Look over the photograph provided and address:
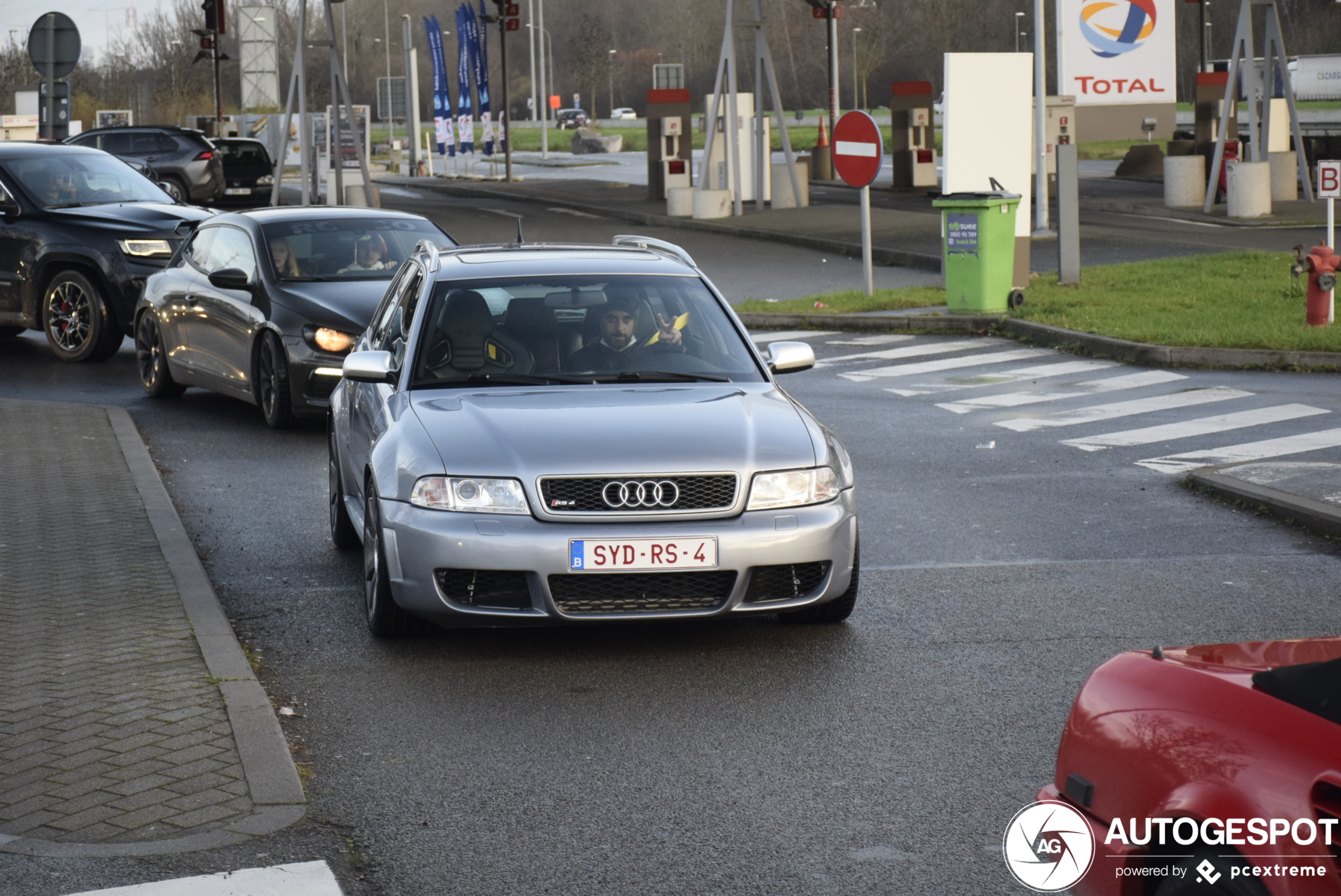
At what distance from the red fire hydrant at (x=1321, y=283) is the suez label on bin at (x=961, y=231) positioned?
347 centimetres

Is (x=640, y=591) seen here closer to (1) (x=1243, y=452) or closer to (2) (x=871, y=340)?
(1) (x=1243, y=452)

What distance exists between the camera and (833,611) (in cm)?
712

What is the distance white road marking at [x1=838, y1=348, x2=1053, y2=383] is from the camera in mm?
15594

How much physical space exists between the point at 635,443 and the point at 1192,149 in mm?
36741

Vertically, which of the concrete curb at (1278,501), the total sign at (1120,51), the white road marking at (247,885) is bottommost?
the white road marking at (247,885)

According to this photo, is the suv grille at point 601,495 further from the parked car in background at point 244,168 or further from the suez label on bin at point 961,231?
the parked car in background at point 244,168

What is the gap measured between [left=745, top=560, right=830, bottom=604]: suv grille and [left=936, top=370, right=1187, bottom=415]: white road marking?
6226mm

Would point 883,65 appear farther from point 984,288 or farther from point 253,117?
point 984,288

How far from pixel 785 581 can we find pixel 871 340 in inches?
459

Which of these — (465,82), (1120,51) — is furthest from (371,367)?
(465,82)

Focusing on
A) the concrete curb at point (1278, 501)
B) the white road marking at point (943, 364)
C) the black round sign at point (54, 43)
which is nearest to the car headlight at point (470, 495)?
the concrete curb at point (1278, 501)

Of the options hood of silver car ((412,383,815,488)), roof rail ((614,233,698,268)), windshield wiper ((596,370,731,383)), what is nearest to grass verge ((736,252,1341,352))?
roof rail ((614,233,698,268))

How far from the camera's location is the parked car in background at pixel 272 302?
12.4 metres

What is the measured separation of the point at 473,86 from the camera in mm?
60344
